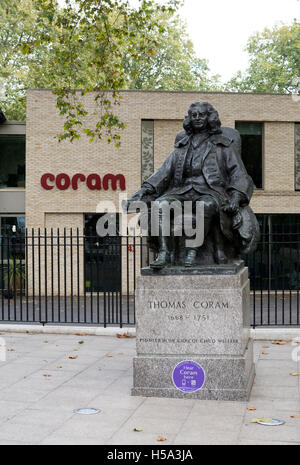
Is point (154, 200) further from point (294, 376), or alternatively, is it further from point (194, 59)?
point (194, 59)

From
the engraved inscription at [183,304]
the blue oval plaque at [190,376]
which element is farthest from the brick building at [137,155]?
the blue oval plaque at [190,376]

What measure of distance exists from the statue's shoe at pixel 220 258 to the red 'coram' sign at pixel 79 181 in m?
14.6

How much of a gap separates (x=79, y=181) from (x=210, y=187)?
48.0 feet

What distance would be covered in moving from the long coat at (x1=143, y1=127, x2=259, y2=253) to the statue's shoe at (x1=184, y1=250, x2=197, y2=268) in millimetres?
462

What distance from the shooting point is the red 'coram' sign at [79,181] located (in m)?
21.4

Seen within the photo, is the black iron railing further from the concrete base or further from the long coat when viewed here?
the concrete base

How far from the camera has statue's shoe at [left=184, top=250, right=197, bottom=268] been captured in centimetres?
691

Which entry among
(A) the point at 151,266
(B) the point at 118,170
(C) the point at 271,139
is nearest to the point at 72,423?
(A) the point at 151,266

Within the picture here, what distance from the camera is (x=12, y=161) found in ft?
77.2

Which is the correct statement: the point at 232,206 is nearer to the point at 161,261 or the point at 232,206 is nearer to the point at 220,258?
the point at 220,258

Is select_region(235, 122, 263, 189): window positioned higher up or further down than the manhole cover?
higher up

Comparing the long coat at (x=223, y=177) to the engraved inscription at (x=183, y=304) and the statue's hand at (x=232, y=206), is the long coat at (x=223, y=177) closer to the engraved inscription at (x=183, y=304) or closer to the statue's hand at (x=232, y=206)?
the statue's hand at (x=232, y=206)

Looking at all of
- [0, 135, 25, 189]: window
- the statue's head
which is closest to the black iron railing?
the statue's head

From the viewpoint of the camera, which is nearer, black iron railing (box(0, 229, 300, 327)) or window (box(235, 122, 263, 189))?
black iron railing (box(0, 229, 300, 327))
